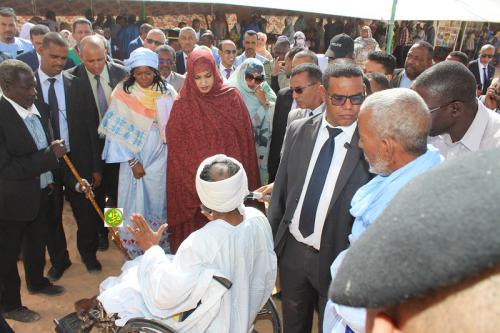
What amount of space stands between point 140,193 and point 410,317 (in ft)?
12.0

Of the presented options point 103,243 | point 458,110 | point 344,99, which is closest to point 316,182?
point 344,99

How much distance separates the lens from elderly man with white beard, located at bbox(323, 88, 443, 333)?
1.64 meters

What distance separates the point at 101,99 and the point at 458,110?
127 inches

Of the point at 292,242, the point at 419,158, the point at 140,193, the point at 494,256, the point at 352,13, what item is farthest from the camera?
the point at 352,13

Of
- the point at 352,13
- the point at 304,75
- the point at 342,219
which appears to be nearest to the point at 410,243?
the point at 342,219

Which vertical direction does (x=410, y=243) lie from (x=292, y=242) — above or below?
above

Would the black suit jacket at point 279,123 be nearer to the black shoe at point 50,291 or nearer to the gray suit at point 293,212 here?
the gray suit at point 293,212

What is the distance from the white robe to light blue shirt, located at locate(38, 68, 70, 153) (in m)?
2.06

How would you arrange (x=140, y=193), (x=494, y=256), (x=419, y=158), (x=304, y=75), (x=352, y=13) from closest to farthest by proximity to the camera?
(x=494, y=256) < (x=419, y=158) < (x=304, y=75) < (x=140, y=193) < (x=352, y=13)

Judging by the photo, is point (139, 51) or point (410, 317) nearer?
point (410, 317)

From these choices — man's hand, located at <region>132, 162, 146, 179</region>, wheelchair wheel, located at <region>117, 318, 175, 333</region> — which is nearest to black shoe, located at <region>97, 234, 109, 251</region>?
man's hand, located at <region>132, 162, 146, 179</region>

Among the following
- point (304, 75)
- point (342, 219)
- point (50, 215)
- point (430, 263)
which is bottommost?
point (50, 215)

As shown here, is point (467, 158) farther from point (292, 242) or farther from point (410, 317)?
point (292, 242)

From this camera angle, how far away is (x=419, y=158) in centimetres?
165
